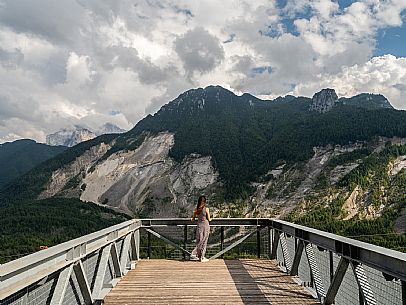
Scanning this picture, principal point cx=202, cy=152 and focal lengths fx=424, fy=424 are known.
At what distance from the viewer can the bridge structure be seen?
3152 mm

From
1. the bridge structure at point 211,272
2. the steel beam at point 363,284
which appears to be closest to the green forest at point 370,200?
the bridge structure at point 211,272

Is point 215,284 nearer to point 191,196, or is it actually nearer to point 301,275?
point 301,275

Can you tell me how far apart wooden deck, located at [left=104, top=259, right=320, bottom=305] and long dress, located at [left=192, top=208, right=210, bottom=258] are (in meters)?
0.47

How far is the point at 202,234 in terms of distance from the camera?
8773mm

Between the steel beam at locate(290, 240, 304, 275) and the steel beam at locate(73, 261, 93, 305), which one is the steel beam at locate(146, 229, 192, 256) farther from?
the steel beam at locate(73, 261, 93, 305)

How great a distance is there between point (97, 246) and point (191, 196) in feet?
440

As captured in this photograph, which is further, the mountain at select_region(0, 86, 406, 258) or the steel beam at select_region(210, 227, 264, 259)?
the mountain at select_region(0, 86, 406, 258)

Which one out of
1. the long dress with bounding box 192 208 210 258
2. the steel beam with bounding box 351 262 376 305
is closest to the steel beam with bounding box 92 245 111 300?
the steel beam with bounding box 351 262 376 305

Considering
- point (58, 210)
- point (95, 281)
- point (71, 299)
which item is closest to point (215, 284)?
point (95, 281)

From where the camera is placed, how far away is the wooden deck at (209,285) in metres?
5.34

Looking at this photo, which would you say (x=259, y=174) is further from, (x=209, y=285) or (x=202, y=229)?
(x=209, y=285)

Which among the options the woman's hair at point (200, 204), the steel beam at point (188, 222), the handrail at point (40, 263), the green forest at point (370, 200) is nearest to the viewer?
the handrail at point (40, 263)

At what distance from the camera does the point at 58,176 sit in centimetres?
19225

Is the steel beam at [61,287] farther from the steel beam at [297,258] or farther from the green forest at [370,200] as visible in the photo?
the green forest at [370,200]
